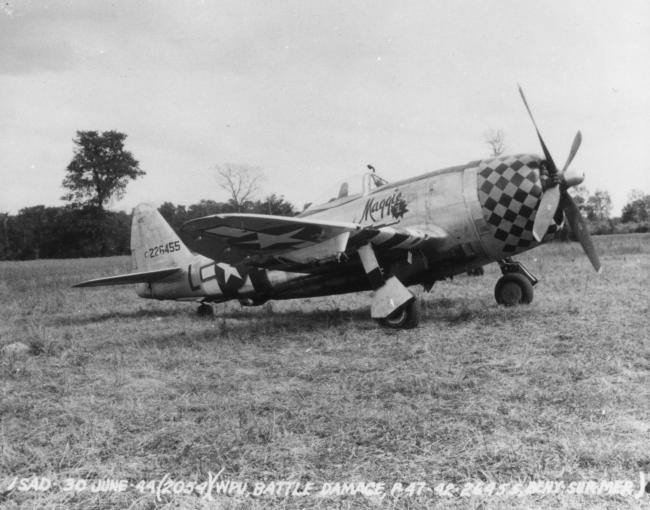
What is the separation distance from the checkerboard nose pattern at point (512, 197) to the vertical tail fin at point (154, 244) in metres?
5.13

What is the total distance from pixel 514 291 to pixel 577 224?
1269 mm

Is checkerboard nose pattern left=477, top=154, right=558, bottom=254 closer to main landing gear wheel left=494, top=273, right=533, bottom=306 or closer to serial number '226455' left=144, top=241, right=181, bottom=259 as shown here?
main landing gear wheel left=494, top=273, right=533, bottom=306

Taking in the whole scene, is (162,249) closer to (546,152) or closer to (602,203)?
(546,152)

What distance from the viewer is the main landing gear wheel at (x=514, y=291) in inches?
288

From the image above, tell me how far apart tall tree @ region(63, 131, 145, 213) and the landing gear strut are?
161ft

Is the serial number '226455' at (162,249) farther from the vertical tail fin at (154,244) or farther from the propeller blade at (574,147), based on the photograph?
the propeller blade at (574,147)

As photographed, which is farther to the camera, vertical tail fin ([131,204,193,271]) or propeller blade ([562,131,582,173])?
vertical tail fin ([131,204,193,271])

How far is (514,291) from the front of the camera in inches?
291

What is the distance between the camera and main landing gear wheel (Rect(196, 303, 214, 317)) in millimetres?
8633

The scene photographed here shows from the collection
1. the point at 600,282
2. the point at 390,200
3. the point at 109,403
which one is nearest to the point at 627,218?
the point at 600,282

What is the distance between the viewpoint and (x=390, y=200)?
7180 millimetres

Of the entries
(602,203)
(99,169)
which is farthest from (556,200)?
(602,203)

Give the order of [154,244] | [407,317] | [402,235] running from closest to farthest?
[407,317]
[402,235]
[154,244]

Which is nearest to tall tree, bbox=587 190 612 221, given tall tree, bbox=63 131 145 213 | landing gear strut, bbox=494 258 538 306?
tall tree, bbox=63 131 145 213
